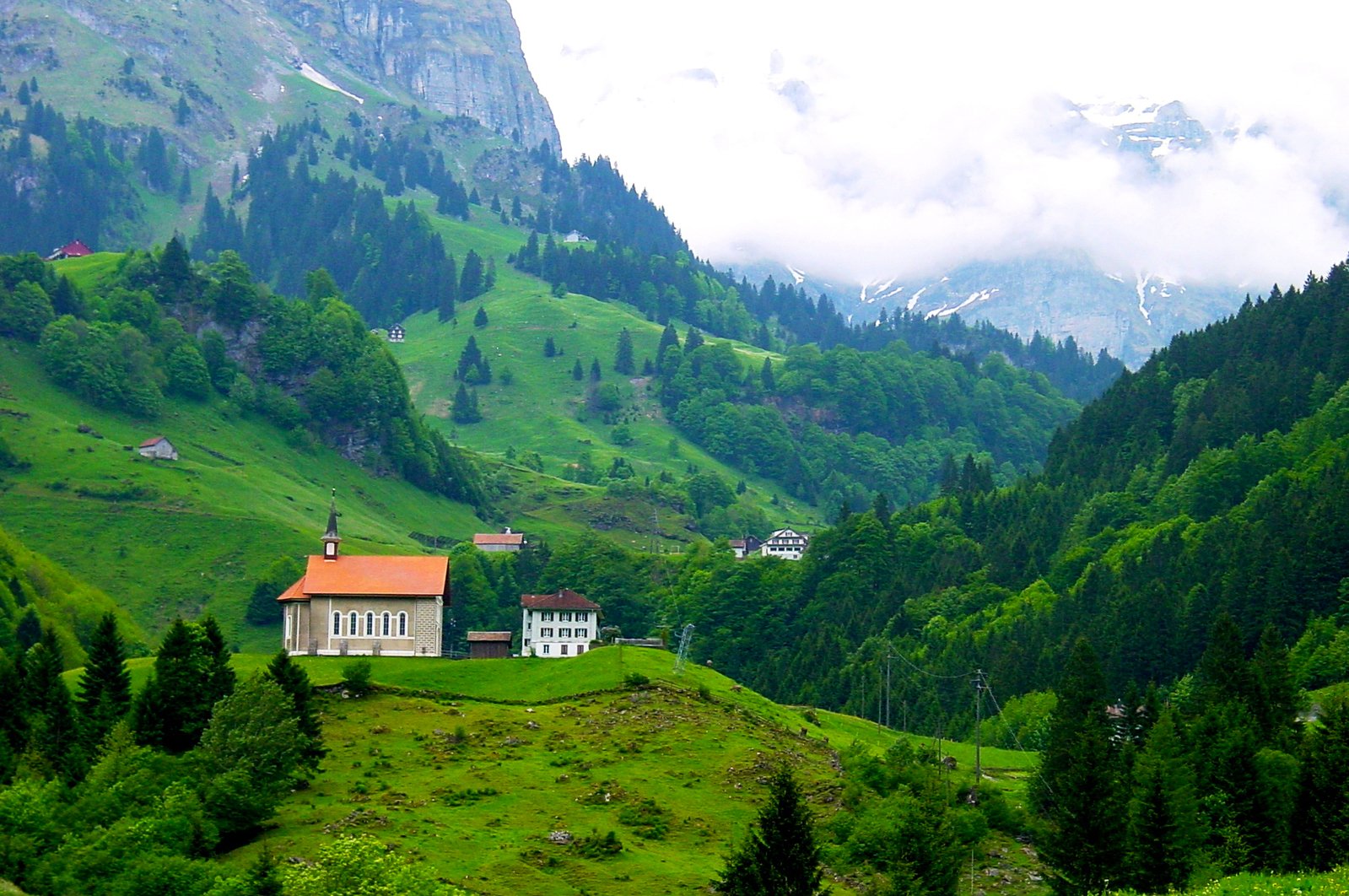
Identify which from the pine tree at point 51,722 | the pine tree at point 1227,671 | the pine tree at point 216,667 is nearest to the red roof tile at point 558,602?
the pine tree at point 216,667

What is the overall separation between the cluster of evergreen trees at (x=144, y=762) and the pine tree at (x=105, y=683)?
3.6 inches

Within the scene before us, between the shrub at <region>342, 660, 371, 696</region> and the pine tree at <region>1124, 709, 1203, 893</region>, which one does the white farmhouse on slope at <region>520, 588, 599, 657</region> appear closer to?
the shrub at <region>342, 660, 371, 696</region>

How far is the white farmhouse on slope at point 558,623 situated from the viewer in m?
149

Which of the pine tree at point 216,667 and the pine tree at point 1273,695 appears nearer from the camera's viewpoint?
the pine tree at point 1273,695

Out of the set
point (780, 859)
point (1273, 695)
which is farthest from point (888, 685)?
point (780, 859)

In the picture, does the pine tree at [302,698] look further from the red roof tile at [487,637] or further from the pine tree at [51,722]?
the red roof tile at [487,637]

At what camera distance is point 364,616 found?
130500mm

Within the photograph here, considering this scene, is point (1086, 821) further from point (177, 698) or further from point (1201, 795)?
point (177, 698)

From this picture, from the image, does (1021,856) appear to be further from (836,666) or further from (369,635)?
(836,666)

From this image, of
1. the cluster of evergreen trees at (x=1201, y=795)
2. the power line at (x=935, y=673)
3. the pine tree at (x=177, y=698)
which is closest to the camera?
the cluster of evergreen trees at (x=1201, y=795)

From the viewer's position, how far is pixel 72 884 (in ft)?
252

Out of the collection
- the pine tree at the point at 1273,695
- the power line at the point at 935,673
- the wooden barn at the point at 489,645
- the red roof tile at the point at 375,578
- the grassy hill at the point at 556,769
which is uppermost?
the red roof tile at the point at 375,578

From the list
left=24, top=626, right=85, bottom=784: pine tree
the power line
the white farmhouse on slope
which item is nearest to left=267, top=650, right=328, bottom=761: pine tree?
left=24, top=626, right=85, bottom=784: pine tree


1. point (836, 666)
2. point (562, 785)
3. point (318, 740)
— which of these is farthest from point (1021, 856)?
point (836, 666)
